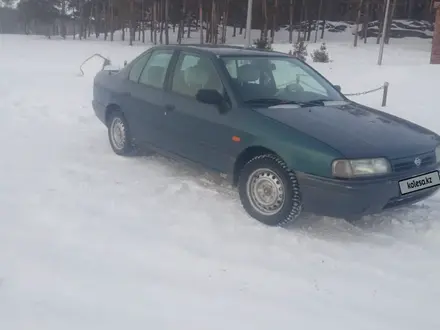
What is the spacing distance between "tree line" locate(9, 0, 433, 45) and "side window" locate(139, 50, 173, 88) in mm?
30798

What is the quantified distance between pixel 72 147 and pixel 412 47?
1250 inches

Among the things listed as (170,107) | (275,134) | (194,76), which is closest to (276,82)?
(194,76)

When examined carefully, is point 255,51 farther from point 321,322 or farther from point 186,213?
point 321,322

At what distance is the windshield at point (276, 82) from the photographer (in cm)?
472

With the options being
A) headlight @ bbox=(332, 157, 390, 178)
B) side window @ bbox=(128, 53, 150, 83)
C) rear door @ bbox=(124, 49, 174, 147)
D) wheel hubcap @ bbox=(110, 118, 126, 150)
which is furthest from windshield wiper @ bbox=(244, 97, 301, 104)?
wheel hubcap @ bbox=(110, 118, 126, 150)

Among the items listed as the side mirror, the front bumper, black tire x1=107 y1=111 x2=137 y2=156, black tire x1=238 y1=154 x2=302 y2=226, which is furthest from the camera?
black tire x1=107 y1=111 x2=137 y2=156

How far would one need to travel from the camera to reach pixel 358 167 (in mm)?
3803

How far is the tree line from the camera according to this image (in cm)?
3831

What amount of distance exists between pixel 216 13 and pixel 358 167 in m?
36.6

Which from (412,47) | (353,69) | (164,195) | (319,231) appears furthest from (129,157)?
(412,47)

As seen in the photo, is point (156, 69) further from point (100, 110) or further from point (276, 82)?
point (276, 82)

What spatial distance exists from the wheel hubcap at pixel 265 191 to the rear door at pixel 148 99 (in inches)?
59.2

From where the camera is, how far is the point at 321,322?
298cm

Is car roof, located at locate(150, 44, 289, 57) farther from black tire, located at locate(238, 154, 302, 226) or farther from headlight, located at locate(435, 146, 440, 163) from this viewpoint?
headlight, located at locate(435, 146, 440, 163)
